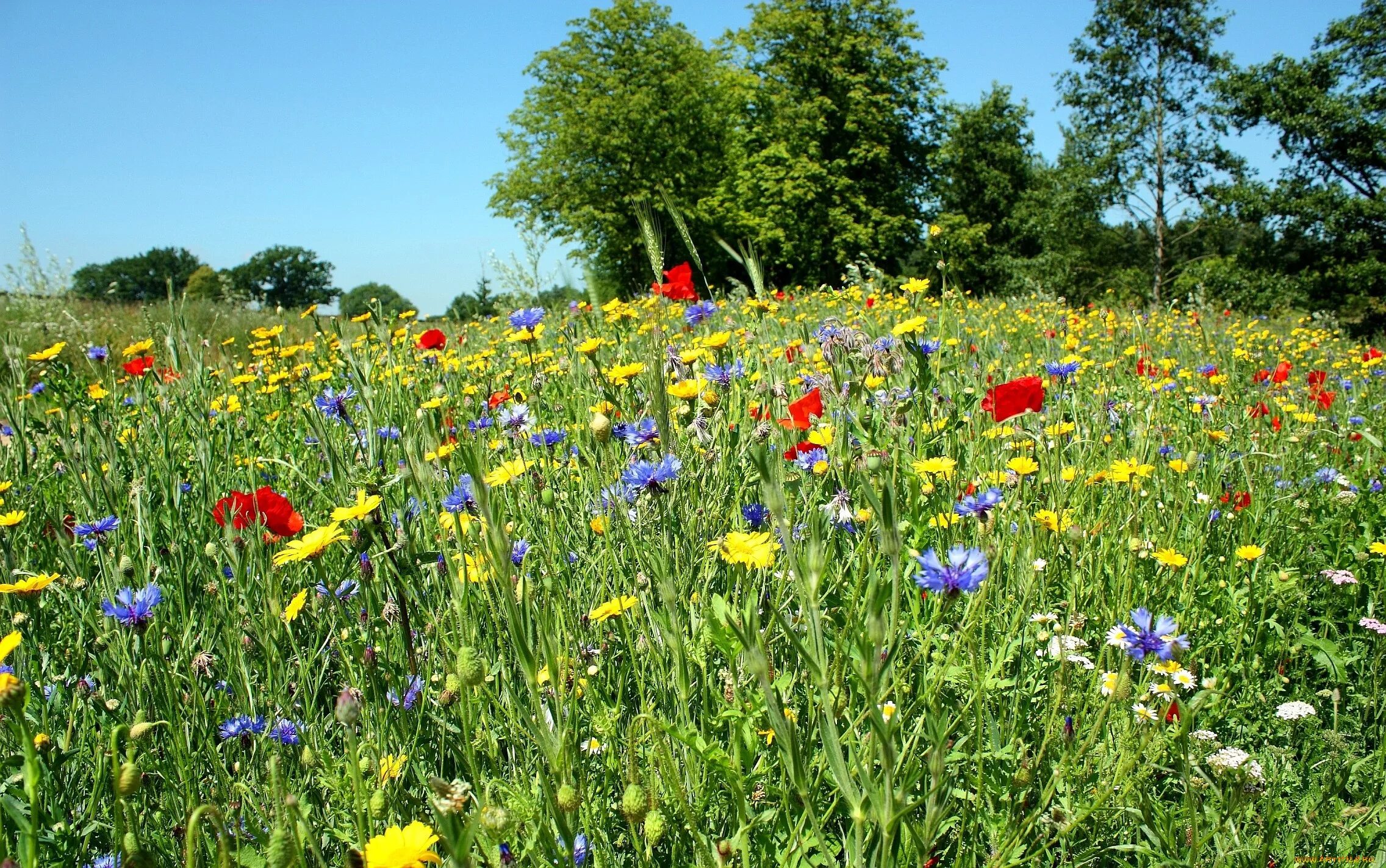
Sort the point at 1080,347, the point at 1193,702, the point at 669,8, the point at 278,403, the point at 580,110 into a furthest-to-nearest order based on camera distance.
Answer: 1. the point at 669,8
2. the point at 580,110
3. the point at 1080,347
4. the point at 278,403
5. the point at 1193,702

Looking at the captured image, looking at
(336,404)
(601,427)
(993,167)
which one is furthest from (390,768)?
(993,167)

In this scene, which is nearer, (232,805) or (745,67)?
(232,805)

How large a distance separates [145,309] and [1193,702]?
2276 millimetres

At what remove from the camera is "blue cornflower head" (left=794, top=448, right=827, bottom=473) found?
1734 millimetres

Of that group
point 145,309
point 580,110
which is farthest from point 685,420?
Result: point 580,110

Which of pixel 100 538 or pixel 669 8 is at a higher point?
pixel 669 8

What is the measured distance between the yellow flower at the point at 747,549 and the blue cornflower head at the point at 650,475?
0.15 m

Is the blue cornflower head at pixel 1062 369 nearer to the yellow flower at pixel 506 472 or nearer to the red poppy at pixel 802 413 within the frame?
the red poppy at pixel 802 413

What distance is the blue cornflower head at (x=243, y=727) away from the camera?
1.32 metres

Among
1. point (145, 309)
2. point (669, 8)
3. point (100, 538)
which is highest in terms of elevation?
point (669, 8)

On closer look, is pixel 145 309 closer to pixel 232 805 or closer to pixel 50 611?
Result: pixel 50 611

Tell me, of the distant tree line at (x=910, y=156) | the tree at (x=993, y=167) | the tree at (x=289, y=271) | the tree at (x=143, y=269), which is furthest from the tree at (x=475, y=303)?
the tree at (x=289, y=271)

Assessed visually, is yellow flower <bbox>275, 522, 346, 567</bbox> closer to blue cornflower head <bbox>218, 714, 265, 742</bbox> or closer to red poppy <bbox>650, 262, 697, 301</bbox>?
blue cornflower head <bbox>218, 714, 265, 742</bbox>

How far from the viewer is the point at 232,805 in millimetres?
1229
